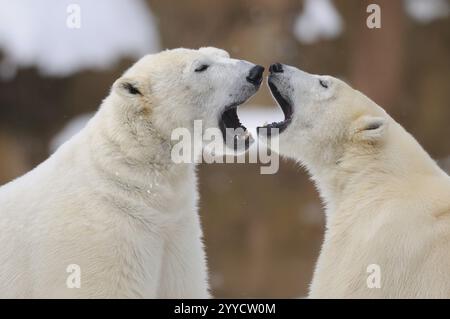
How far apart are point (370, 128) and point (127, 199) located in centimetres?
152

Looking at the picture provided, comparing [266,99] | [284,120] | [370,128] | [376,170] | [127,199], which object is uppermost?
[266,99]

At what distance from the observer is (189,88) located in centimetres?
496

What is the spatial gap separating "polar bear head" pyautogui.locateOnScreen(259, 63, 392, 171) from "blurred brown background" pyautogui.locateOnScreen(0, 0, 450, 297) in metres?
7.77

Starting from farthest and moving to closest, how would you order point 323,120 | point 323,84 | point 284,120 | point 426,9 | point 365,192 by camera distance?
point 426,9
point 284,120
point 323,84
point 323,120
point 365,192

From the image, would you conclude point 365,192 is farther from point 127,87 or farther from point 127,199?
point 127,87

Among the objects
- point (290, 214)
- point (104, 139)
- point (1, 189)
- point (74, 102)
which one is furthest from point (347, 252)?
point (74, 102)

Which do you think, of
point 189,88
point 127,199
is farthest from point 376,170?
point 127,199

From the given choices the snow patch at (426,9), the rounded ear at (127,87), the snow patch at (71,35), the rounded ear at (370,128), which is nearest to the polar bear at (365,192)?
the rounded ear at (370,128)

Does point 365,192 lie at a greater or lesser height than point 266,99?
lesser

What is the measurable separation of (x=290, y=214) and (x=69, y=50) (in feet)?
16.4

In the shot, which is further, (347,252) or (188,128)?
(188,128)

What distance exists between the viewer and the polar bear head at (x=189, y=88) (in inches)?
190

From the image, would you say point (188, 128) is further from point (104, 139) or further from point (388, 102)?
point (388, 102)

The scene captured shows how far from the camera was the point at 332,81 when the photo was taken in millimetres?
4988
